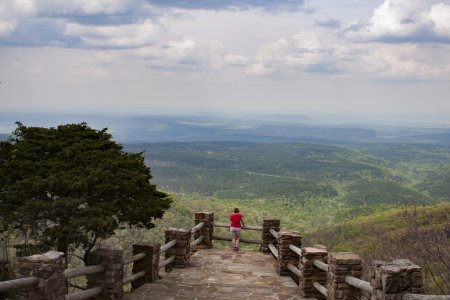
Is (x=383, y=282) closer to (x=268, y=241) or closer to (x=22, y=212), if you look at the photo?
(x=22, y=212)

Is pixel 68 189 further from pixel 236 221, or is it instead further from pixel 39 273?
pixel 236 221

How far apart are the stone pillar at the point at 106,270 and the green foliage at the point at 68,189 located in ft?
4.68

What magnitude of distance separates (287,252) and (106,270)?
6068 mm

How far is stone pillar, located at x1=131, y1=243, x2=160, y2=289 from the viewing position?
1173 cm

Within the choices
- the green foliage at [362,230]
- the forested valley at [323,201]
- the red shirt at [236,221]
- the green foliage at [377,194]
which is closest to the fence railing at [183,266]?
the red shirt at [236,221]

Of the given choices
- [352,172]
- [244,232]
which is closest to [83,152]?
[244,232]

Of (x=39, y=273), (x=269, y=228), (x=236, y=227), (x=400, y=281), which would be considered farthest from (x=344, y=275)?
(x=236, y=227)

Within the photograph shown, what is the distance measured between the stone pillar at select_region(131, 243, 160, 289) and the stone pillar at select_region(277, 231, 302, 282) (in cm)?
384

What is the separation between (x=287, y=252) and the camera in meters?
13.9

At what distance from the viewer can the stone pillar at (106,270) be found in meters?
9.38

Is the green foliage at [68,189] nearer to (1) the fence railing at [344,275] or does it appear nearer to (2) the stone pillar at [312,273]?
(1) the fence railing at [344,275]

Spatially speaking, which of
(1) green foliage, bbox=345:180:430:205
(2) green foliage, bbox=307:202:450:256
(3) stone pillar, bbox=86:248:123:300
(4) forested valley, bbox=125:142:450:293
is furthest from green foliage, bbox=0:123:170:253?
(1) green foliage, bbox=345:180:430:205

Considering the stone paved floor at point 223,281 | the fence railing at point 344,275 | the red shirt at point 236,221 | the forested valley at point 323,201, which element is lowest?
the forested valley at point 323,201

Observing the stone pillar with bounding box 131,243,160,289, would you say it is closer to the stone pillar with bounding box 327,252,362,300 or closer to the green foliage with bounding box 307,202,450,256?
the stone pillar with bounding box 327,252,362,300
